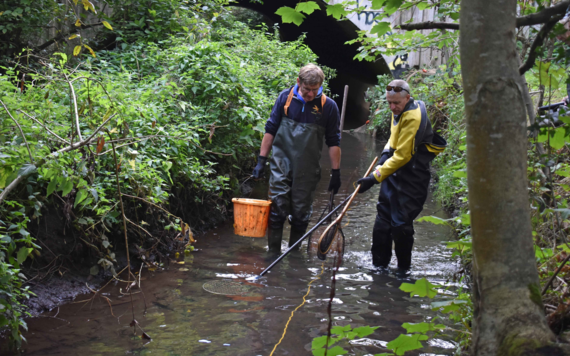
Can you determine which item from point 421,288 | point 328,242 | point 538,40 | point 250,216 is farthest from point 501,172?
point 250,216

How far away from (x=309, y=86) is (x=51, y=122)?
2369 mm

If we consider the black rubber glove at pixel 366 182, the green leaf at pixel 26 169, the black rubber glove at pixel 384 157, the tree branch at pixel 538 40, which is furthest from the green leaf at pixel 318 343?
the black rubber glove at pixel 384 157

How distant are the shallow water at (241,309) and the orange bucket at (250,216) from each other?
1.23 feet

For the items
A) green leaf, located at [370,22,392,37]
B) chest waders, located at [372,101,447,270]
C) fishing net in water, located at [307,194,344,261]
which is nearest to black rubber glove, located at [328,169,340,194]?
fishing net in water, located at [307,194,344,261]

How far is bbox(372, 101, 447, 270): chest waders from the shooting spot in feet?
14.6

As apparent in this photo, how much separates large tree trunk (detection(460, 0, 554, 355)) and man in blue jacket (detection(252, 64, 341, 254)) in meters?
3.27

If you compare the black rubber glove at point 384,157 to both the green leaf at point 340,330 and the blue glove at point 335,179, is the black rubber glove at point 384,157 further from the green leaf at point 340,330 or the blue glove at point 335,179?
the green leaf at point 340,330

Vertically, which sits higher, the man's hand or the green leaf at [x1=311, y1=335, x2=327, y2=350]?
the man's hand

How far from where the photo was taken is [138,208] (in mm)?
4508

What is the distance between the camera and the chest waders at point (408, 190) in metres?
4.44

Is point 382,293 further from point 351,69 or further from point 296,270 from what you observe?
point 351,69

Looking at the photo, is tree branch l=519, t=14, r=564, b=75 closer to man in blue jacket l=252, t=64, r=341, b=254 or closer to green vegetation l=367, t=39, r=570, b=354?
green vegetation l=367, t=39, r=570, b=354

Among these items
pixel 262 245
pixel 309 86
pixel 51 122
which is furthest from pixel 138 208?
pixel 309 86

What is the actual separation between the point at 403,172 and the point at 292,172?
1.19m
